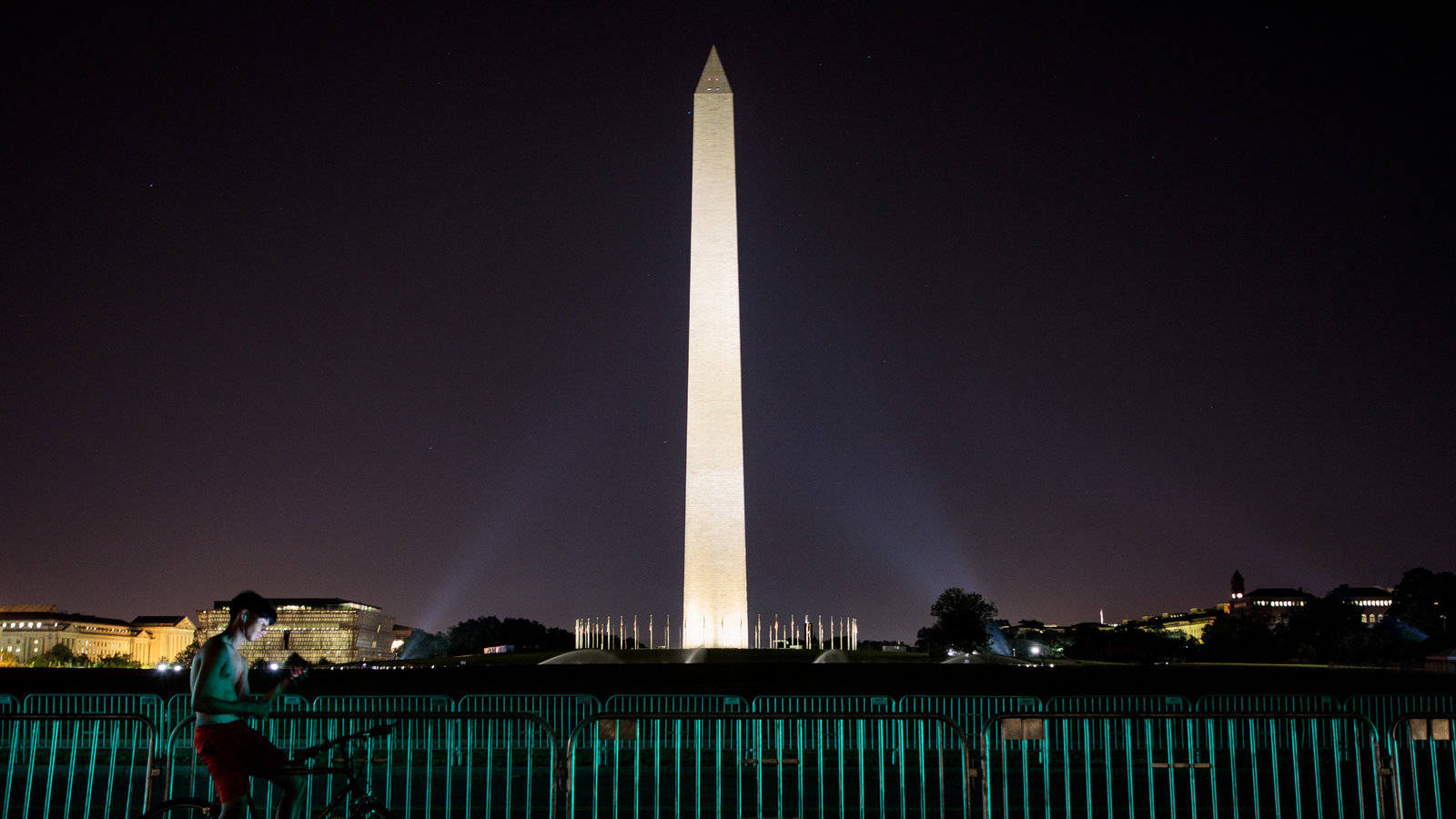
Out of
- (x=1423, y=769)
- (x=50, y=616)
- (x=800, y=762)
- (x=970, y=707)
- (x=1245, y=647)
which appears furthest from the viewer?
(x=50, y=616)

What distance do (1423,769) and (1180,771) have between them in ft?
9.73

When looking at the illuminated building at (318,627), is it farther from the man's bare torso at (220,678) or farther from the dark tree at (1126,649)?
the man's bare torso at (220,678)

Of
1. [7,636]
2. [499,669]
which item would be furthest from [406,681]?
[7,636]

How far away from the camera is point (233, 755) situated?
20.7 feet

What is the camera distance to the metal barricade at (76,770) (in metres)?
8.47

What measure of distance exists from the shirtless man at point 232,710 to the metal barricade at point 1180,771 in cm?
413

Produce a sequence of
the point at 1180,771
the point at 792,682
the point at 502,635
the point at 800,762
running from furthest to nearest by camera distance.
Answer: the point at 502,635 → the point at 792,682 → the point at 1180,771 → the point at 800,762

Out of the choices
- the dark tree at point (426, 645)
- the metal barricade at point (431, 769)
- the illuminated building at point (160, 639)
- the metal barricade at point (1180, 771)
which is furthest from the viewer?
the illuminated building at point (160, 639)

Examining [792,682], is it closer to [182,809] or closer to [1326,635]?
[182,809]

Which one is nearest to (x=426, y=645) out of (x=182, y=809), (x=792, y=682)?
(x=792, y=682)

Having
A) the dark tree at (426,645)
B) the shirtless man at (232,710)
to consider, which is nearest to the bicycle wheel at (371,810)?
the shirtless man at (232,710)

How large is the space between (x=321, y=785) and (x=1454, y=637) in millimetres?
84256

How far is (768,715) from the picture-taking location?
7.43m

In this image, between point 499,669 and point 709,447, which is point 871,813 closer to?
point 499,669
